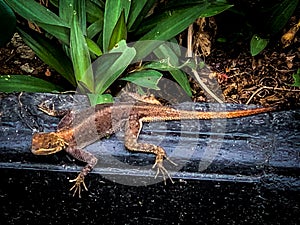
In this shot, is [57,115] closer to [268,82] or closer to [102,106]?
[102,106]

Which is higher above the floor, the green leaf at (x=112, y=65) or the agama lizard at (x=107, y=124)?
the green leaf at (x=112, y=65)

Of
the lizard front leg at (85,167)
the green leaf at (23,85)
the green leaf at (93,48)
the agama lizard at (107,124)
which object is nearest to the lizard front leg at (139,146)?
the agama lizard at (107,124)

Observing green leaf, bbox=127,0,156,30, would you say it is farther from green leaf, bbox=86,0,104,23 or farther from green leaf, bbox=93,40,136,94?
green leaf, bbox=93,40,136,94

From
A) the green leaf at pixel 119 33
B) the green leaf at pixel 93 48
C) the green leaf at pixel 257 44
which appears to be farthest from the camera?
the green leaf at pixel 257 44

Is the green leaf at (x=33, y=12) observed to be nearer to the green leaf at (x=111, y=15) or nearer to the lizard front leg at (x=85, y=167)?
the green leaf at (x=111, y=15)

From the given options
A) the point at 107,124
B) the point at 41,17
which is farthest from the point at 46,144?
the point at 41,17
